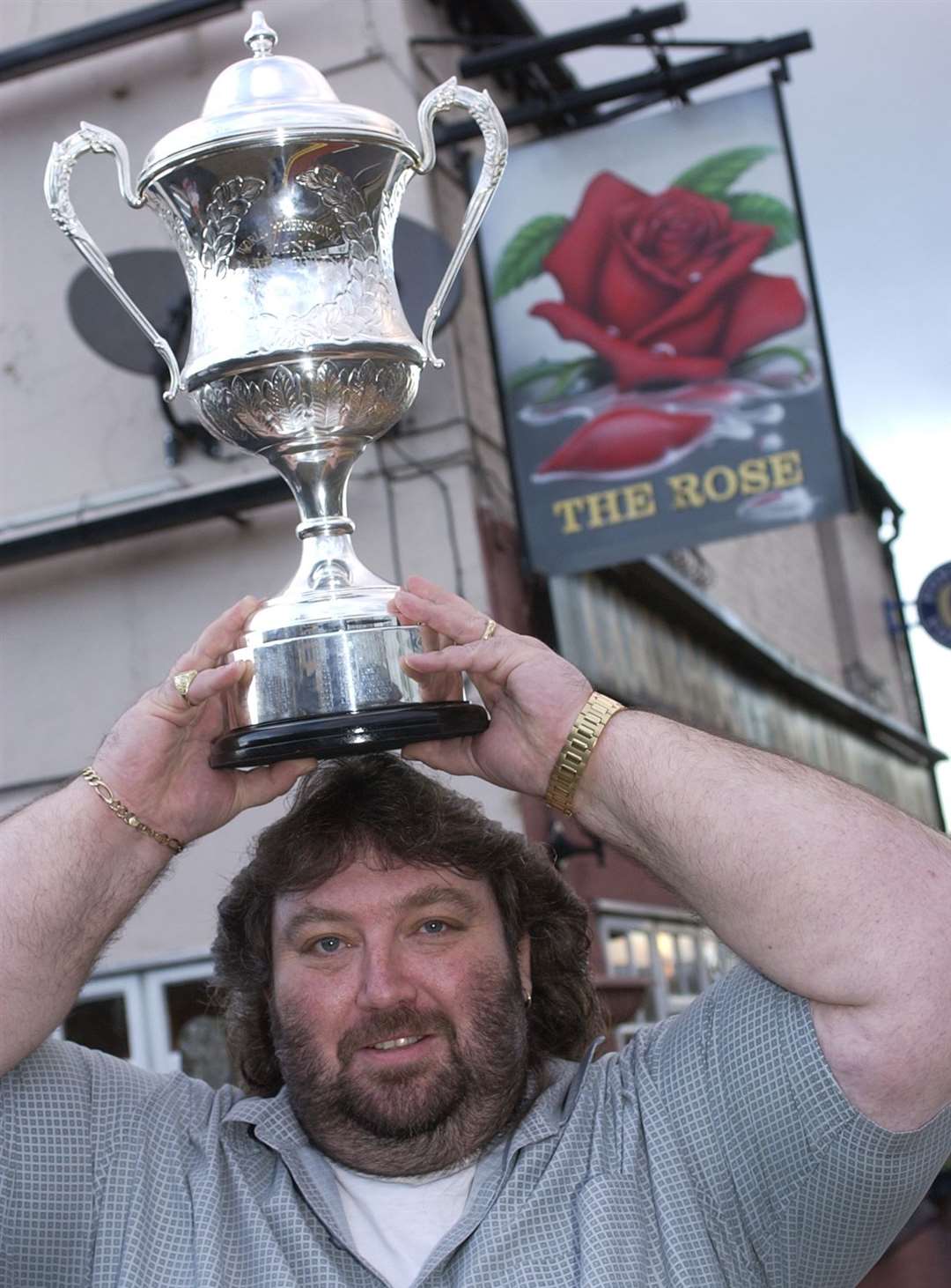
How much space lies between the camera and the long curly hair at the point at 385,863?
2484mm

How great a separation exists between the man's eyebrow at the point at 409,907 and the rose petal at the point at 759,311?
4.46m

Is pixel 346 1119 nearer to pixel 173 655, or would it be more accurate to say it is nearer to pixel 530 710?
pixel 530 710

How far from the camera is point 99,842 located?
2.25 meters

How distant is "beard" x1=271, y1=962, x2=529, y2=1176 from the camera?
7.59 ft

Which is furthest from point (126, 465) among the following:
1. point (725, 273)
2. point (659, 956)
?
point (659, 956)

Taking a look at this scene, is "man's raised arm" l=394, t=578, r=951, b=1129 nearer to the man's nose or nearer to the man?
the man

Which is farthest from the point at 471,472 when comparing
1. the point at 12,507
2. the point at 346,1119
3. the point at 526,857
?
the point at 346,1119

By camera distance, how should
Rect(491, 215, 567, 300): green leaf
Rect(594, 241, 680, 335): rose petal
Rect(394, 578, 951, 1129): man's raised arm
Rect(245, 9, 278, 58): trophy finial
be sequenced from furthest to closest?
Rect(491, 215, 567, 300): green leaf, Rect(594, 241, 680, 335): rose petal, Rect(245, 9, 278, 58): trophy finial, Rect(394, 578, 951, 1129): man's raised arm

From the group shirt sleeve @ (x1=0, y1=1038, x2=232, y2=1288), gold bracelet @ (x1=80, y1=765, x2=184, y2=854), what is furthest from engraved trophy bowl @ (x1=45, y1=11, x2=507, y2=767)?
shirt sleeve @ (x1=0, y1=1038, x2=232, y2=1288)

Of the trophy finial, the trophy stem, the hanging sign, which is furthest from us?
the hanging sign

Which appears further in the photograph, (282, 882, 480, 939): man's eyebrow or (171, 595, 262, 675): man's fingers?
(282, 882, 480, 939): man's eyebrow

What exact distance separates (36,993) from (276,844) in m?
0.45

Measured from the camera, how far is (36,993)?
2215 millimetres

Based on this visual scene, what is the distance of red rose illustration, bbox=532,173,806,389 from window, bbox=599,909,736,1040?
260 centimetres
